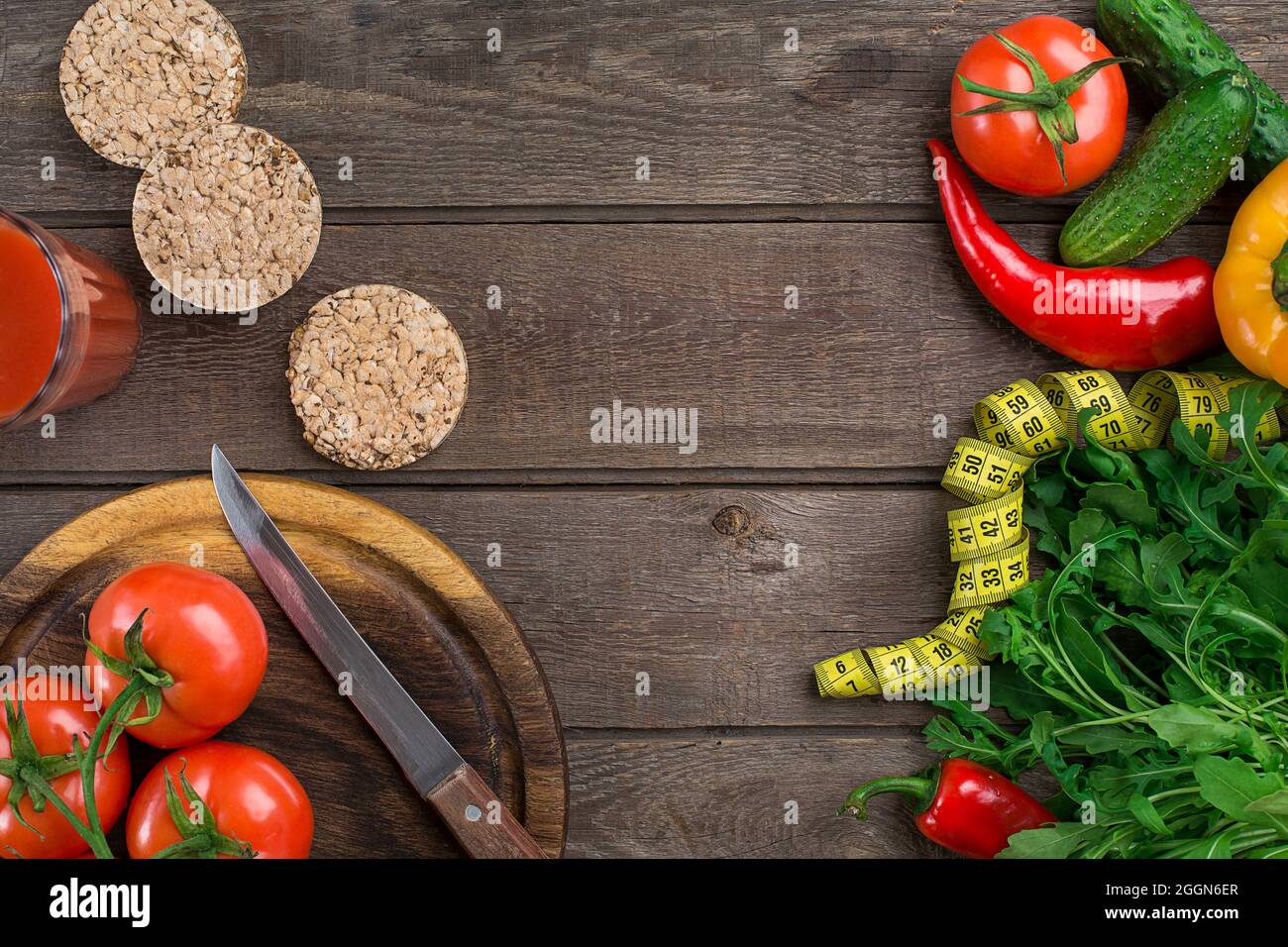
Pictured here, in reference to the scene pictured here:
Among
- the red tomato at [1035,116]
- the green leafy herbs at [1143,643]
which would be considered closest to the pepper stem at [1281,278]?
the green leafy herbs at [1143,643]

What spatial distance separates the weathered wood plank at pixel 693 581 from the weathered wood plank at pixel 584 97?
400 mm

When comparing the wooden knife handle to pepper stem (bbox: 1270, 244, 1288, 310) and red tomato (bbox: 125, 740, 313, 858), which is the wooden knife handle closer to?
red tomato (bbox: 125, 740, 313, 858)

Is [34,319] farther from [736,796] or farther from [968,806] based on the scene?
[968,806]

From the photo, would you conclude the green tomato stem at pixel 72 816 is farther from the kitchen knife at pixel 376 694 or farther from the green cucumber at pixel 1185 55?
the green cucumber at pixel 1185 55

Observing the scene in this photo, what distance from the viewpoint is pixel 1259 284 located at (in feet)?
3.70

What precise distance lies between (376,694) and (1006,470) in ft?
2.68

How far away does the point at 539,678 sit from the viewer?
1.21 metres

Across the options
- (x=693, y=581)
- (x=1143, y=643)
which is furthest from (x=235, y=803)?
(x=1143, y=643)

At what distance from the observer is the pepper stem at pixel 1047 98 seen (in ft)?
3.76

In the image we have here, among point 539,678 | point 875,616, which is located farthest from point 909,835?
point 539,678

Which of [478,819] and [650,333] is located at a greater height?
[650,333]

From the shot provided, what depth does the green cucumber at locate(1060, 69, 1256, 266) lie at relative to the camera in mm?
1138

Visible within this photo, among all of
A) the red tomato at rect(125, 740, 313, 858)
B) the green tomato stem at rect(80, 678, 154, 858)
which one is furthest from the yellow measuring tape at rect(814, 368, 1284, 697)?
the green tomato stem at rect(80, 678, 154, 858)

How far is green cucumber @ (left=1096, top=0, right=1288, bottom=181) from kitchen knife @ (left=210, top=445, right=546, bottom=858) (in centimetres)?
120
